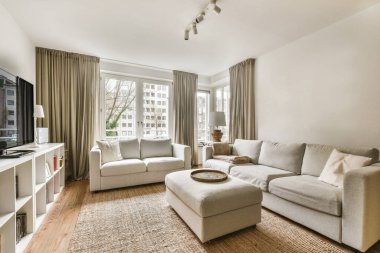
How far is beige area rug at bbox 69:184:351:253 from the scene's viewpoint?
156 centimetres

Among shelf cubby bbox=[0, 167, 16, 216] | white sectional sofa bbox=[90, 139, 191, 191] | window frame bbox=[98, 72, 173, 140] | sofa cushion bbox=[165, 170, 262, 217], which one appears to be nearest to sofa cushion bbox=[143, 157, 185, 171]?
A: white sectional sofa bbox=[90, 139, 191, 191]

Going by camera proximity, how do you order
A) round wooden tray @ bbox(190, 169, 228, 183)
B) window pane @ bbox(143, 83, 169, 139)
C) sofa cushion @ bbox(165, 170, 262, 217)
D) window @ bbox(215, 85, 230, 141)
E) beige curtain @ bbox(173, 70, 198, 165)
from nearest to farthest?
sofa cushion @ bbox(165, 170, 262, 217), round wooden tray @ bbox(190, 169, 228, 183), window pane @ bbox(143, 83, 169, 139), beige curtain @ bbox(173, 70, 198, 165), window @ bbox(215, 85, 230, 141)

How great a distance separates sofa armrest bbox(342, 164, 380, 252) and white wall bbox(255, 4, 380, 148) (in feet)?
3.06

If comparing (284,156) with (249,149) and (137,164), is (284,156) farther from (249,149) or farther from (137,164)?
(137,164)

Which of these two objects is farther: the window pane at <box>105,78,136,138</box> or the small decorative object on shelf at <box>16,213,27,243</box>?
the window pane at <box>105,78,136,138</box>

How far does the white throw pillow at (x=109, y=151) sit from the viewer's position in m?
3.12

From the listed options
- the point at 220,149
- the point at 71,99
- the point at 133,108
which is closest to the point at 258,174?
the point at 220,149

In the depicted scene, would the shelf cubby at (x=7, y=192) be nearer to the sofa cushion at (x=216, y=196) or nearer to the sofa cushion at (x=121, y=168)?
the sofa cushion at (x=216, y=196)

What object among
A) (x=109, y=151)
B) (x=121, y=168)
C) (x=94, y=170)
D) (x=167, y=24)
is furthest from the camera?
(x=109, y=151)

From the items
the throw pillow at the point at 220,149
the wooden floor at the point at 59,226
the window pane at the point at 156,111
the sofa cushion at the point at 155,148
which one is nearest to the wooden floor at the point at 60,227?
the wooden floor at the point at 59,226

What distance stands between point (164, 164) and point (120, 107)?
5.70ft

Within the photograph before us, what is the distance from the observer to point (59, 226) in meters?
1.90

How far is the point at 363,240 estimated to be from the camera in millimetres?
1444

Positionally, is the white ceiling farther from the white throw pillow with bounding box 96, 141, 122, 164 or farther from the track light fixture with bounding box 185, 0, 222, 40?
the white throw pillow with bounding box 96, 141, 122, 164
